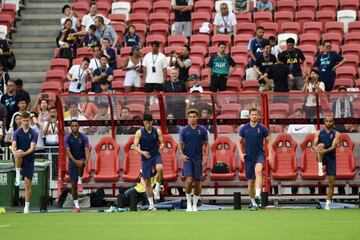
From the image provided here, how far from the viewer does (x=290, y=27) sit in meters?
36.7

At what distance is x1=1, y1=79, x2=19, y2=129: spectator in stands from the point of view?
32.9 metres

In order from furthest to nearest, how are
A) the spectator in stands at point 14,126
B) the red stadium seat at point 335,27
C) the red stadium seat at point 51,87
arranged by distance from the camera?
the red stadium seat at point 335,27
the red stadium seat at point 51,87
the spectator in stands at point 14,126

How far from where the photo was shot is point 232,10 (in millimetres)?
37344

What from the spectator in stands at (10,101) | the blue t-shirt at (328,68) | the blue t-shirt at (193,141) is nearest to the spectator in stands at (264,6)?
the blue t-shirt at (328,68)

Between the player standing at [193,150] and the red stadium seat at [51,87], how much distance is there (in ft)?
27.0

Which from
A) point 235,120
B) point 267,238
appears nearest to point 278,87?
point 235,120

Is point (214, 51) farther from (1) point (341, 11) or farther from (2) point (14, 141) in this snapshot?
(2) point (14, 141)

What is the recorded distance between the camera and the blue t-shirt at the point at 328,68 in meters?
33.3

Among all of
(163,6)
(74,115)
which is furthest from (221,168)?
(163,6)

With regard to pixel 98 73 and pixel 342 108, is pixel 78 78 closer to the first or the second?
pixel 98 73

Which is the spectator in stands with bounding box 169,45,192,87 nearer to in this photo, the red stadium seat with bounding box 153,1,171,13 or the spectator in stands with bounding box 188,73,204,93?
the spectator in stands with bounding box 188,73,204,93

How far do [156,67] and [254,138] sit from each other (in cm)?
601

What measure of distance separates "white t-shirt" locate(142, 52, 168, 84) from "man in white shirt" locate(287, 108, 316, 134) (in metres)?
4.45

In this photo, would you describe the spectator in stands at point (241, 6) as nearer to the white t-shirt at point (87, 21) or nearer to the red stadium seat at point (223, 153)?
the white t-shirt at point (87, 21)
